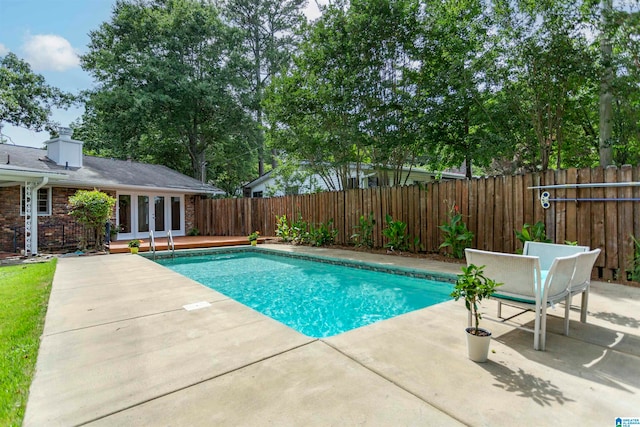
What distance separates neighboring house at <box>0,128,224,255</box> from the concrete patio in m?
7.89

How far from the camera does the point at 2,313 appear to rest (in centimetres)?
374

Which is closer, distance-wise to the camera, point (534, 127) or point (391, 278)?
point (391, 278)

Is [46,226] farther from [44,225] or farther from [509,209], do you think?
[509,209]

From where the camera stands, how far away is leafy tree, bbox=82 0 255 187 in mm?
16844

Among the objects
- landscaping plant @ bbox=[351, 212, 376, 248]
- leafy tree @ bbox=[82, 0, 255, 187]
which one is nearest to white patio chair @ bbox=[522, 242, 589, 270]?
landscaping plant @ bbox=[351, 212, 376, 248]

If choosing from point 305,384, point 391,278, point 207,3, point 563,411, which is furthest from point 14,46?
point 563,411

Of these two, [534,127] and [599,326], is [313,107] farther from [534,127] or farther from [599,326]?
[599,326]

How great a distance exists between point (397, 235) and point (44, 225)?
1128 centimetres

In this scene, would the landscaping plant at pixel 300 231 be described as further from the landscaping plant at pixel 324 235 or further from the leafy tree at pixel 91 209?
the leafy tree at pixel 91 209

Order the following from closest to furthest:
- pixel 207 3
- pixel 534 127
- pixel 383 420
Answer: pixel 383 420 < pixel 534 127 < pixel 207 3

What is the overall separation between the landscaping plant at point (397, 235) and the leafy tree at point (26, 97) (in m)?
20.7

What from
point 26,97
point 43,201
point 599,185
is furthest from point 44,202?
point 599,185

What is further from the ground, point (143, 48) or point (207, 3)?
point (207, 3)

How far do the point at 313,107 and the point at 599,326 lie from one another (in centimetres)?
903
